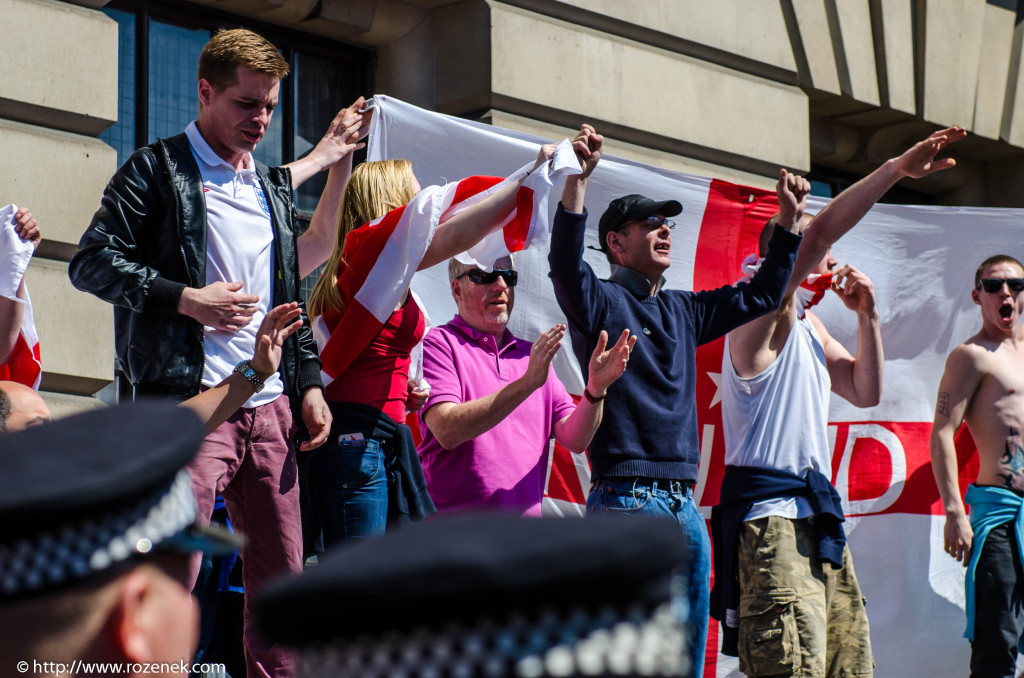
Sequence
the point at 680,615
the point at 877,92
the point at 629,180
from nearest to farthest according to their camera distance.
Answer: the point at 680,615, the point at 629,180, the point at 877,92

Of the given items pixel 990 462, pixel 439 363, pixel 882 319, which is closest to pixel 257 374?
pixel 439 363

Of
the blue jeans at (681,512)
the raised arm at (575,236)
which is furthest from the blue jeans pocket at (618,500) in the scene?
the raised arm at (575,236)

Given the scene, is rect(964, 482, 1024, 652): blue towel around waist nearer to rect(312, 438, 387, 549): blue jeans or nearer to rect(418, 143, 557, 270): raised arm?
rect(418, 143, 557, 270): raised arm

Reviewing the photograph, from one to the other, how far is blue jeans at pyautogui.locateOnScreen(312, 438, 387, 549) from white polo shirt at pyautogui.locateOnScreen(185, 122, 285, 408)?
25 centimetres

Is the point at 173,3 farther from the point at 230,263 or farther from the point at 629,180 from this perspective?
the point at 230,263

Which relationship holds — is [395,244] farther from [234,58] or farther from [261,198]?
[234,58]

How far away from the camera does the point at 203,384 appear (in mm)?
3723

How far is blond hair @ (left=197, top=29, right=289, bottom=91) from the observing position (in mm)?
3879

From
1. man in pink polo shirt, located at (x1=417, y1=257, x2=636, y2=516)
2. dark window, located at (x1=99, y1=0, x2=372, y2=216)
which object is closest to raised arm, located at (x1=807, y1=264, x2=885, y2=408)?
man in pink polo shirt, located at (x1=417, y1=257, x2=636, y2=516)

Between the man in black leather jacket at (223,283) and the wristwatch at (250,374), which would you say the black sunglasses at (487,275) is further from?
the wristwatch at (250,374)

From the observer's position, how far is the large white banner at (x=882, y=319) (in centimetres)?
572

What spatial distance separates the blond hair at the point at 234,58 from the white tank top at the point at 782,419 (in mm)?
2202

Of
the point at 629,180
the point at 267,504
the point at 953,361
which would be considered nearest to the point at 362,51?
the point at 629,180

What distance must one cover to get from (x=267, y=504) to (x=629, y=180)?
286 cm
